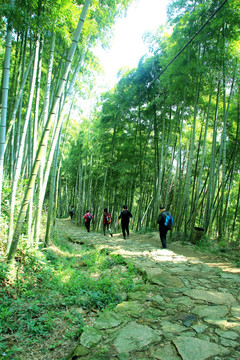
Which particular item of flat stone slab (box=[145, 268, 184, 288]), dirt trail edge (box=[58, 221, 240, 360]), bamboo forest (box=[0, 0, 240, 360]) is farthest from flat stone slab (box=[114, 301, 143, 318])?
bamboo forest (box=[0, 0, 240, 360])

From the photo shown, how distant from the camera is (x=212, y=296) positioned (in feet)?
7.93

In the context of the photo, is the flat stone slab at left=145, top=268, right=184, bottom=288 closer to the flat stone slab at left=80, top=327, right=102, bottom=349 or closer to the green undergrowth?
the green undergrowth

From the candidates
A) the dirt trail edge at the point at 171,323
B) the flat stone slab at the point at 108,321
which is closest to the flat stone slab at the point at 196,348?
the dirt trail edge at the point at 171,323

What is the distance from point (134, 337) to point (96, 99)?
9.48 meters

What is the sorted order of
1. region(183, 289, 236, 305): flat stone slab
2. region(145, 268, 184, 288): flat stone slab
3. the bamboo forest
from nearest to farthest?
1. region(183, 289, 236, 305): flat stone slab
2. region(145, 268, 184, 288): flat stone slab
3. the bamboo forest

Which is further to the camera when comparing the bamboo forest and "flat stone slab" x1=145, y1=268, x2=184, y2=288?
the bamboo forest

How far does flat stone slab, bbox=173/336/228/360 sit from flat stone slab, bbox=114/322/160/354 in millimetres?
182

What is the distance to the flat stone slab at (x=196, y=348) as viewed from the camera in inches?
56.4

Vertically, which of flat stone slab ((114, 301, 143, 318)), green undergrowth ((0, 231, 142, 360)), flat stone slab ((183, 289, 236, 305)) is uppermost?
flat stone slab ((183, 289, 236, 305))

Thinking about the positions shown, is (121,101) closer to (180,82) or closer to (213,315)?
(180,82)

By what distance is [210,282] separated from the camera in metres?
2.88

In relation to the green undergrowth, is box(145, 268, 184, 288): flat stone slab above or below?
above

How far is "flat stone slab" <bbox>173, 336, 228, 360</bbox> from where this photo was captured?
143 centimetres

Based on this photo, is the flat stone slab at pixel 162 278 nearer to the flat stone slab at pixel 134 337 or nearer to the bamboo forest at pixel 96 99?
the flat stone slab at pixel 134 337
